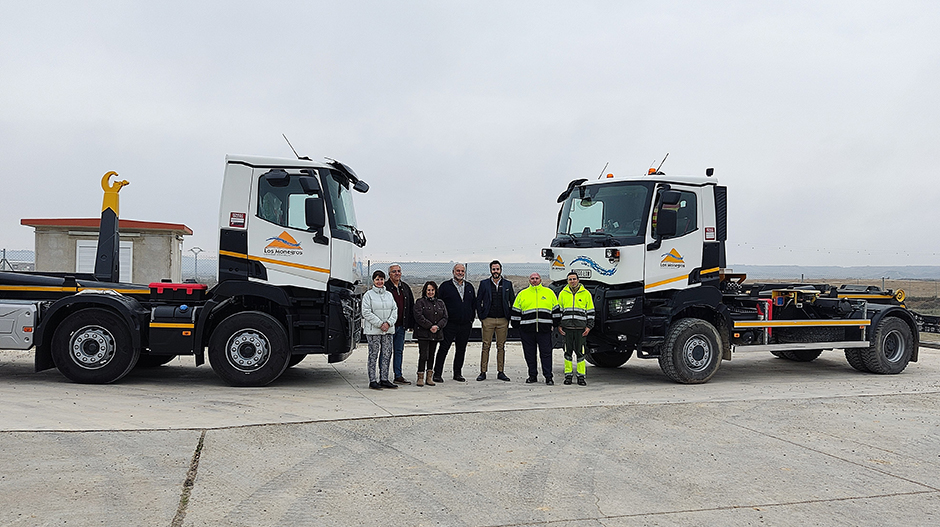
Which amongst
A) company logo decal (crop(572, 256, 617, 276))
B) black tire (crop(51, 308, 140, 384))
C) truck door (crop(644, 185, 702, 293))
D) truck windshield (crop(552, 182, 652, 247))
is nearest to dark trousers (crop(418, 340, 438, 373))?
company logo decal (crop(572, 256, 617, 276))

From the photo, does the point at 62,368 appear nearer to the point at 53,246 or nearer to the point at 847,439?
the point at 847,439

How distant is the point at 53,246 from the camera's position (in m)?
19.6

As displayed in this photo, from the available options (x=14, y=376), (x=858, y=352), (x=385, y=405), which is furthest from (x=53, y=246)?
(x=858, y=352)

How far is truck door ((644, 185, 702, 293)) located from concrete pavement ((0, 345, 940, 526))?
155cm

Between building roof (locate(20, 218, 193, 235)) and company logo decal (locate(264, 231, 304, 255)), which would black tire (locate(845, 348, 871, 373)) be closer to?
company logo decal (locate(264, 231, 304, 255))

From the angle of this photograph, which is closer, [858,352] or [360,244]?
[360,244]

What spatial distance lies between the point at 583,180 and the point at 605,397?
3.42 meters

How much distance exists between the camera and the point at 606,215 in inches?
427

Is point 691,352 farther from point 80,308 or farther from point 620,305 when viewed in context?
point 80,308

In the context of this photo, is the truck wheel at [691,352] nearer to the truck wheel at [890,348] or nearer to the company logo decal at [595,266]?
the company logo decal at [595,266]

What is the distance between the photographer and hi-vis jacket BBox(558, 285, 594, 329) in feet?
33.7

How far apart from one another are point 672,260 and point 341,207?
15.5ft

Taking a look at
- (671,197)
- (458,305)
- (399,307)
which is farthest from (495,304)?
(671,197)

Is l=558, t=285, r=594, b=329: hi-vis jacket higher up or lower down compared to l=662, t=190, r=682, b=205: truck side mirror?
lower down
